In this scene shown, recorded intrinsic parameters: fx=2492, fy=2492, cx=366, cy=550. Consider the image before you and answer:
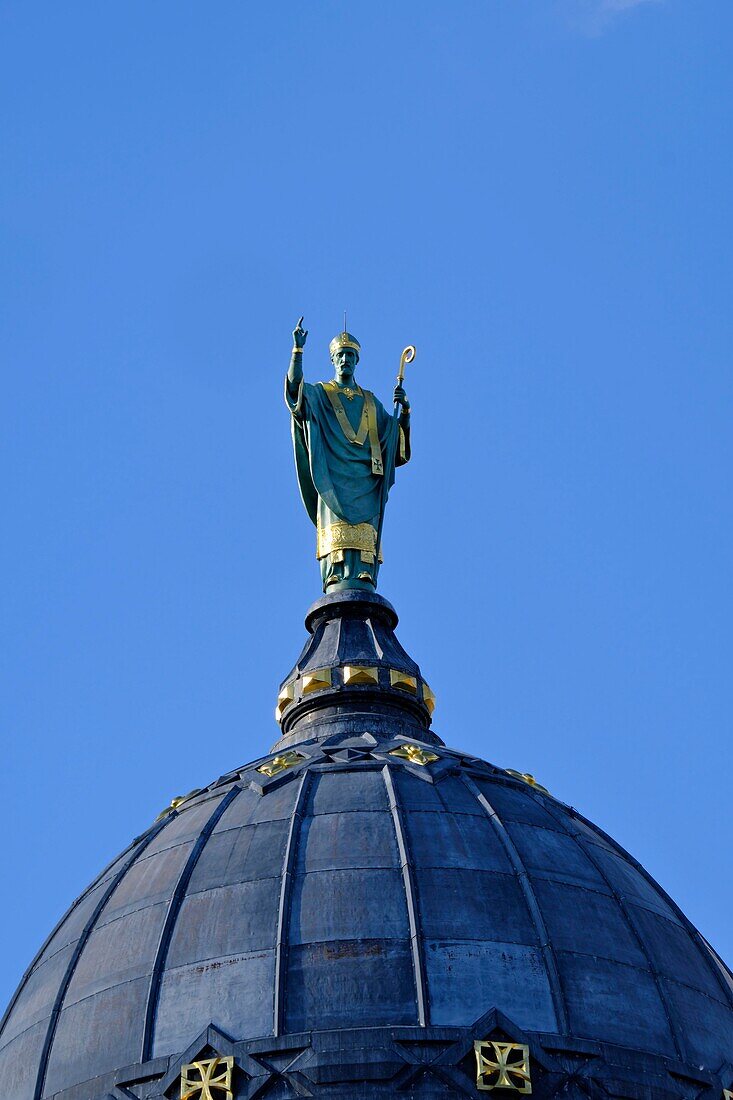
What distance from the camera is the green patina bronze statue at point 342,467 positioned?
5766cm

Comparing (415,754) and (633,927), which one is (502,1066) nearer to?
(633,927)

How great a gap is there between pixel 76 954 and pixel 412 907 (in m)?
6.75

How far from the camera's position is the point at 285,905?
43.7 meters

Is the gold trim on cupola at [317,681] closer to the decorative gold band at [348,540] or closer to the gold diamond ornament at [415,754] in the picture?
the gold diamond ornament at [415,754]

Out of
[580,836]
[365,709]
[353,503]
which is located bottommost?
[580,836]

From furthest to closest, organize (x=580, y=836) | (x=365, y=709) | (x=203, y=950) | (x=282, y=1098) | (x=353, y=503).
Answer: (x=353, y=503) < (x=365, y=709) < (x=580, y=836) < (x=203, y=950) < (x=282, y=1098)

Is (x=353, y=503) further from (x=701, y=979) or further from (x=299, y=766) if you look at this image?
(x=701, y=979)

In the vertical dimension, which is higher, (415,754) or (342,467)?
(342,467)

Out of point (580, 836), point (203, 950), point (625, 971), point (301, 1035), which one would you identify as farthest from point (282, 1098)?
point (580, 836)

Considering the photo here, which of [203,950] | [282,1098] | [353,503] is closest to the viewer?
[282,1098]

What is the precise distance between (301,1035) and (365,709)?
43.1 feet

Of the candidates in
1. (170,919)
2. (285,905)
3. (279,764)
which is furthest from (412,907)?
(279,764)

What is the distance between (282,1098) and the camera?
132 ft

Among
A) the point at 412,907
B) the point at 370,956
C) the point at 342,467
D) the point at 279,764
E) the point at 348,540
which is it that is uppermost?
the point at 342,467
